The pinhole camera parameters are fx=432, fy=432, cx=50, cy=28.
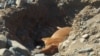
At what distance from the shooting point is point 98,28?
8578 mm

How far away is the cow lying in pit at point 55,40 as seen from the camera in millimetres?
9469

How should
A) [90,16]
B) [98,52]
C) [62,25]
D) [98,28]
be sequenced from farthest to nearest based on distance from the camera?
[62,25], [90,16], [98,28], [98,52]

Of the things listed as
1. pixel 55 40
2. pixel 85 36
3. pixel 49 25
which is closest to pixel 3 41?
pixel 55 40

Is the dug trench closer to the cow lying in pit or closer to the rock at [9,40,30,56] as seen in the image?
the cow lying in pit

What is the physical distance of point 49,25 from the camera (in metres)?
10.6

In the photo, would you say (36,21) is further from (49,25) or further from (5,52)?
(5,52)

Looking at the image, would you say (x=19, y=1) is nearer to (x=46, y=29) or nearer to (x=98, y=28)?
(x=46, y=29)

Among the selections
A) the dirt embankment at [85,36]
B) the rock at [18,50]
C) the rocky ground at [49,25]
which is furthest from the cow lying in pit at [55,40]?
the rock at [18,50]

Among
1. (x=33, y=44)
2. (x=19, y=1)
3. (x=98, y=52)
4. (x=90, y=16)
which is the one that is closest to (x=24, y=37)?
(x=33, y=44)

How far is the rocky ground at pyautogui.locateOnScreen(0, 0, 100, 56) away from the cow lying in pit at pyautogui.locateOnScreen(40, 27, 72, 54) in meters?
0.22

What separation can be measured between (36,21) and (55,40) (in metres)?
0.97

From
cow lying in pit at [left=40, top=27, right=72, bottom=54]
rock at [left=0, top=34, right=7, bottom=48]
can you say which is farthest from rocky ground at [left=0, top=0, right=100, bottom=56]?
cow lying in pit at [left=40, top=27, right=72, bottom=54]

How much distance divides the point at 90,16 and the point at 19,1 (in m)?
2.05

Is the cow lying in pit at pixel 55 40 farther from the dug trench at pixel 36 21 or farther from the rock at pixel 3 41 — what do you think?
the rock at pixel 3 41
